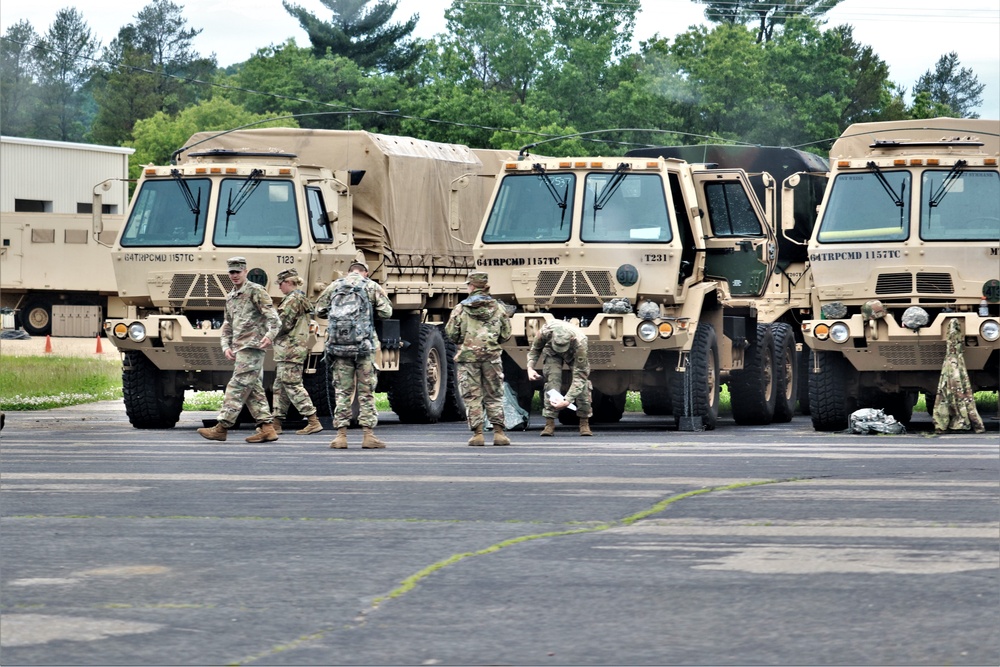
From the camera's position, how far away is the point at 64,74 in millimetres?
104438

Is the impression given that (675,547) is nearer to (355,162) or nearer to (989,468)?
(989,468)

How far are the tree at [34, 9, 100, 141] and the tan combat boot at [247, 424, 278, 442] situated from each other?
76.2 m

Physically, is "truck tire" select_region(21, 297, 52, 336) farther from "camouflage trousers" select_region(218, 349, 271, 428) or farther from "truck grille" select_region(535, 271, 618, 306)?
"camouflage trousers" select_region(218, 349, 271, 428)

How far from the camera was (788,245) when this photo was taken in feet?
76.2

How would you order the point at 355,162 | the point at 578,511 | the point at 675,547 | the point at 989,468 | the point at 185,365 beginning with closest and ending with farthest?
the point at 675,547
the point at 578,511
the point at 989,468
the point at 185,365
the point at 355,162

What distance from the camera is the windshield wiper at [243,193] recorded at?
811 inches

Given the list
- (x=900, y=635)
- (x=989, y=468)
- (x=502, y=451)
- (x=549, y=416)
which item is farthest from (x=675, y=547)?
(x=549, y=416)

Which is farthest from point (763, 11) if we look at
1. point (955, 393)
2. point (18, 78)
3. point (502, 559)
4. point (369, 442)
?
point (502, 559)

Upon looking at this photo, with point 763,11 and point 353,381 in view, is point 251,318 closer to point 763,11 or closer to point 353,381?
point 353,381

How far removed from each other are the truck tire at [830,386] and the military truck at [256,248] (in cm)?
438

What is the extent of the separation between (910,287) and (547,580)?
11.2 meters

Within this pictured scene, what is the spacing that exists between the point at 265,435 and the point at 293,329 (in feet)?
5.77

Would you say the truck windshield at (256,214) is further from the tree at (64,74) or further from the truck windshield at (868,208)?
the tree at (64,74)

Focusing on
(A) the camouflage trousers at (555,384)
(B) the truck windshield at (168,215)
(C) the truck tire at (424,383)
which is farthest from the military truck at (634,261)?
(B) the truck windshield at (168,215)
